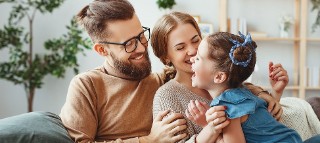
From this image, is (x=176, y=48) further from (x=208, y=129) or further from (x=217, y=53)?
(x=208, y=129)

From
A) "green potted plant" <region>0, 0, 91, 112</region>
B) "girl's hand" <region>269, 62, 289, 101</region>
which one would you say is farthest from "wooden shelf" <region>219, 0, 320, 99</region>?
"girl's hand" <region>269, 62, 289, 101</region>

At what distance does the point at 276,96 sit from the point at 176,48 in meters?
0.45

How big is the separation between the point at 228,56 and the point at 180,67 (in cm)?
30

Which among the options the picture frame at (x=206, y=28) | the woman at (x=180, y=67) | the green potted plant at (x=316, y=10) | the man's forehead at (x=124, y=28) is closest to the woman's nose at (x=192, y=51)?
the woman at (x=180, y=67)

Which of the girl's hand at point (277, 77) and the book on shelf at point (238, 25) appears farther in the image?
the book on shelf at point (238, 25)

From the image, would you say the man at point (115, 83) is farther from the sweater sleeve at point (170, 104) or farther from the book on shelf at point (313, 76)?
the book on shelf at point (313, 76)

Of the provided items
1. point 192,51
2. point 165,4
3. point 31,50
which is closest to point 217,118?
point 192,51

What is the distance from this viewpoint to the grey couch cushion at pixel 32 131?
1358mm

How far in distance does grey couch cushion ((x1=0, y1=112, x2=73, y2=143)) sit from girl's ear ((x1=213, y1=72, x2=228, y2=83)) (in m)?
0.53

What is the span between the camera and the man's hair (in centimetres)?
172

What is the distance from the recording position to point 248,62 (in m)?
1.43

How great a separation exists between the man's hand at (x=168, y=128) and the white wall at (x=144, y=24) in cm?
316

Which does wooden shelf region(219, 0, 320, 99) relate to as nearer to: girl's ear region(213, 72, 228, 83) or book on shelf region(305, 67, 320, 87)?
book on shelf region(305, 67, 320, 87)

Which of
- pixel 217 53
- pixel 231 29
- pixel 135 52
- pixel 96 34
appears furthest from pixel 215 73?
pixel 231 29
